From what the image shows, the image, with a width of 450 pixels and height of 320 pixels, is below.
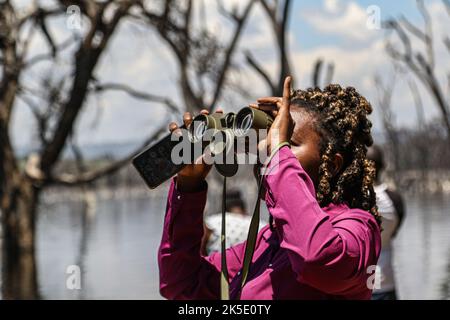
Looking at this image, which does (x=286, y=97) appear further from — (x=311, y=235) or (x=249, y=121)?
(x=311, y=235)

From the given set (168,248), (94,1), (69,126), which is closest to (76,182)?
(69,126)

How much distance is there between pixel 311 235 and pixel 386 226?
281 cm

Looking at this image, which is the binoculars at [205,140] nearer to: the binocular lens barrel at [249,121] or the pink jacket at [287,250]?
the binocular lens barrel at [249,121]

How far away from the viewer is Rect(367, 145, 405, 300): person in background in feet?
14.6

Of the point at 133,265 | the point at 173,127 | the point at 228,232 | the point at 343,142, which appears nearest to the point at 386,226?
the point at 228,232

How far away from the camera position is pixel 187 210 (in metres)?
2.35

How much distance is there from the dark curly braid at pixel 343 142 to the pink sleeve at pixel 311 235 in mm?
139

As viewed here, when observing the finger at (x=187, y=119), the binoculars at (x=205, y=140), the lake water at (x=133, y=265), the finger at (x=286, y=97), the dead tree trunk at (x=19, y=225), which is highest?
the finger at (x=286, y=97)

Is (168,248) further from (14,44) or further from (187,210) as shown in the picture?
(14,44)

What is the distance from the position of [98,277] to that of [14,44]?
10.7ft

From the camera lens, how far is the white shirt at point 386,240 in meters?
4.45

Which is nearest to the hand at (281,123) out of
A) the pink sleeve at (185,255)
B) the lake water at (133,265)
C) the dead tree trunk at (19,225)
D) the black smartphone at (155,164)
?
the black smartphone at (155,164)

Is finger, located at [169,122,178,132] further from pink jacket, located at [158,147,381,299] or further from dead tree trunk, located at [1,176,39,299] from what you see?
dead tree trunk, located at [1,176,39,299]

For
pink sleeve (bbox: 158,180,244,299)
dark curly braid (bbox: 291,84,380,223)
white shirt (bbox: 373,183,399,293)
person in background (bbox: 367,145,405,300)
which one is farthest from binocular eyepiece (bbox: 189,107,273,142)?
white shirt (bbox: 373,183,399,293)
